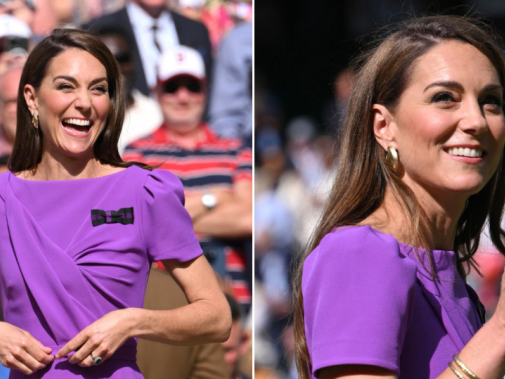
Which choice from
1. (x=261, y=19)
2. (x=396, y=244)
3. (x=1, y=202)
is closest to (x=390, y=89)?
(x=396, y=244)

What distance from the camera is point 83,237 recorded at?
237cm

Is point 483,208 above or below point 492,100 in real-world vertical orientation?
A: below

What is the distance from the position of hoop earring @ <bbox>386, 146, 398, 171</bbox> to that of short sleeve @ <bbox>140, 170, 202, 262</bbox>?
0.89m

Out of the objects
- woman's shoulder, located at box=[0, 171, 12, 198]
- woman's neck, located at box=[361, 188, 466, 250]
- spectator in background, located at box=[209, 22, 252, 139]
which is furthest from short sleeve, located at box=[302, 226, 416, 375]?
spectator in background, located at box=[209, 22, 252, 139]

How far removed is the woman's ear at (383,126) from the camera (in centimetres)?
182

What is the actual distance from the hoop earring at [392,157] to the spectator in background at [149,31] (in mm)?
2160

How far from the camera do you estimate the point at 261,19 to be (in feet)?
18.7

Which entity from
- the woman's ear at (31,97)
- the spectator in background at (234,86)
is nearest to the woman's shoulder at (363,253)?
the woman's ear at (31,97)

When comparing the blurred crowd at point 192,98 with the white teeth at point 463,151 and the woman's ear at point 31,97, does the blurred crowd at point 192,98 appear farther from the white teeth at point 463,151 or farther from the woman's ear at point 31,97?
the white teeth at point 463,151

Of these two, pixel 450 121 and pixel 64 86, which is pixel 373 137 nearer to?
pixel 450 121

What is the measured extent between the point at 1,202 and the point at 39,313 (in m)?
0.41

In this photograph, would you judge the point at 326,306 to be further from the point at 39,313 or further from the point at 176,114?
the point at 176,114

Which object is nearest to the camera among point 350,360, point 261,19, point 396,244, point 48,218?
point 350,360

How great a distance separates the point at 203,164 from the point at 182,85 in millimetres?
424
